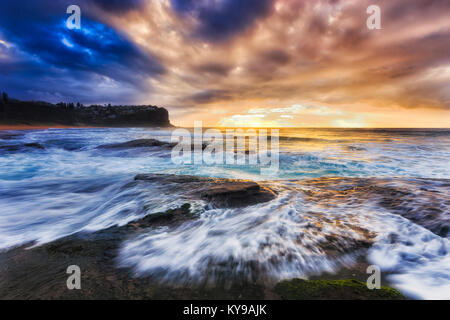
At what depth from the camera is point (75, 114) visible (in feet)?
250

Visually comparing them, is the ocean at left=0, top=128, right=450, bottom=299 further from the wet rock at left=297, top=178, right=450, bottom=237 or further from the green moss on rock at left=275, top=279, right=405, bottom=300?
the green moss on rock at left=275, top=279, right=405, bottom=300

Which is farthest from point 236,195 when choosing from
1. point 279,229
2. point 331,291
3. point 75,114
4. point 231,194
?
point 75,114

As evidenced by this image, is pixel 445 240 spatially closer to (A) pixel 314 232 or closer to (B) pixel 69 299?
(A) pixel 314 232

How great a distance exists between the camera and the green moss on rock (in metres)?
1.56

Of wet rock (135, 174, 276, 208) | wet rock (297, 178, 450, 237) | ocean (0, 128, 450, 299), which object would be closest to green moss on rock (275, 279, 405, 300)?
ocean (0, 128, 450, 299)

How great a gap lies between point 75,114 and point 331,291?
96.2m

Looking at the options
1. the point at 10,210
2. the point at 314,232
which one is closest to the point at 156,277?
the point at 314,232

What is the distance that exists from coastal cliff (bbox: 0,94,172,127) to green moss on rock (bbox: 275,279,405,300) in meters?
78.2

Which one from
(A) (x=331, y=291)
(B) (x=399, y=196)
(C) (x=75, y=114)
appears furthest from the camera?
(C) (x=75, y=114)

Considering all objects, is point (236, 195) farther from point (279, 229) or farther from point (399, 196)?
point (399, 196)

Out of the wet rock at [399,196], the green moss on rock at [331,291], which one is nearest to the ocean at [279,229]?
the wet rock at [399,196]

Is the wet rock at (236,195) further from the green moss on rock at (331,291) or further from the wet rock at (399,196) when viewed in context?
the green moss on rock at (331,291)

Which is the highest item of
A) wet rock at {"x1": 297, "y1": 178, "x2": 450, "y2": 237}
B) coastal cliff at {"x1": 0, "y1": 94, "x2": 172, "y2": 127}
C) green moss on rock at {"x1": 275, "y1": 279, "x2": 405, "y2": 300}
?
coastal cliff at {"x1": 0, "y1": 94, "x2": 172, "y2": 127}
